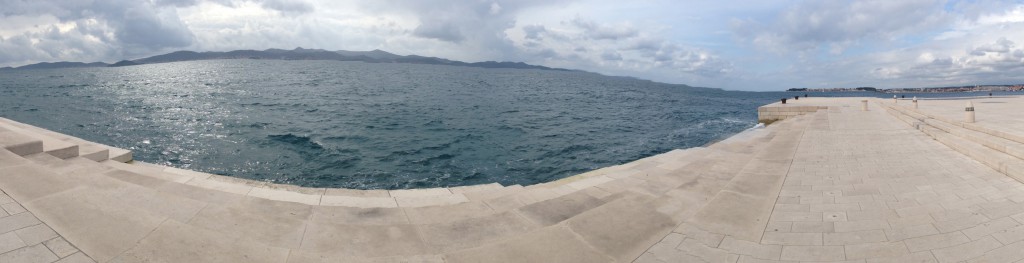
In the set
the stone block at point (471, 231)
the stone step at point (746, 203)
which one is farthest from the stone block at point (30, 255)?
the stone step at point (746, 203)

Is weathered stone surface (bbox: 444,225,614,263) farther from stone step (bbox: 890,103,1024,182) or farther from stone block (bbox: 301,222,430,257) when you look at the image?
stone step (bbox: 890,103,1024,182)

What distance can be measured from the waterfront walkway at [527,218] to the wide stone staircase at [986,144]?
9 cm

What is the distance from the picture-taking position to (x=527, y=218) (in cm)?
546

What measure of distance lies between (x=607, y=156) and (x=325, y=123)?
44.6ft

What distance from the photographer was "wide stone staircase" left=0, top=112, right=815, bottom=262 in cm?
398

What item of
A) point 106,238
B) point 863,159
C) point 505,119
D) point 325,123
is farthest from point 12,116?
point 863,159

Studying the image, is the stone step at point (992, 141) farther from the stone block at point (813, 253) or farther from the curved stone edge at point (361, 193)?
the curved stone edge at point (361, 193)

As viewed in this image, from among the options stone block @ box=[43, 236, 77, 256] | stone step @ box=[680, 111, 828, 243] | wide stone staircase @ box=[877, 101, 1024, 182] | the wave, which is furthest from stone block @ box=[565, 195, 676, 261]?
the wave

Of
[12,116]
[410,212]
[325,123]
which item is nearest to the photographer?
[410,212]

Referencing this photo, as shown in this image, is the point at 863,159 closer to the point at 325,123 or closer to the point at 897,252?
the point at 897,252

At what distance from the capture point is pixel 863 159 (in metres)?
9.26

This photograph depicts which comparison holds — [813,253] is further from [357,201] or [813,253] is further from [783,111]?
[783,111]

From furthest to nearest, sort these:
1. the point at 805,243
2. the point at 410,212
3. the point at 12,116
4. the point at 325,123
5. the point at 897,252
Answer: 1. the point at 12,116
2. the point at 325,123
3. the point at 410,212
4. the point at 805,243
5. the point at 897,252

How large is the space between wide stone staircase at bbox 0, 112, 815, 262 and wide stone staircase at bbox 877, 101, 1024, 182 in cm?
363
